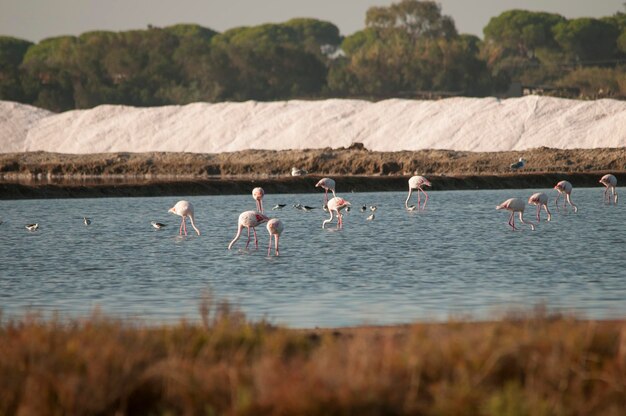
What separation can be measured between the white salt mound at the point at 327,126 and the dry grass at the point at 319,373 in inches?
2036

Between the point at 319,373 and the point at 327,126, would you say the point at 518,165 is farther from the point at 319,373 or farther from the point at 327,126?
the point at 319,373

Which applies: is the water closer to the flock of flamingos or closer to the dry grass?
the flock of flamingos

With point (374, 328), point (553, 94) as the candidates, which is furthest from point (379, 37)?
point (374, 328)

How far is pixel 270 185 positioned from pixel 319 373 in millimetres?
38232

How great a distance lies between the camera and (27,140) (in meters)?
80.2

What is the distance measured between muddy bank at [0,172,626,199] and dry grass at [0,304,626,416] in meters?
33.8

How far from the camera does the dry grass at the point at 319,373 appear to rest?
758cm

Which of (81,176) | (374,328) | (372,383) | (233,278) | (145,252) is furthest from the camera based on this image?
(81,176)

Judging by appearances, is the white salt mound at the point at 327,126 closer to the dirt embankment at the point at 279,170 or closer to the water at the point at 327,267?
the dirt embankment at the point at 279,170

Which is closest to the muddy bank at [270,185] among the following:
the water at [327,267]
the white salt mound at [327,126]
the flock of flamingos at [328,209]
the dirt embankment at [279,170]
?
the dirt embankment at [279,170]

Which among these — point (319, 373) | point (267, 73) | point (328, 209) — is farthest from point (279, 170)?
point (267, 73)

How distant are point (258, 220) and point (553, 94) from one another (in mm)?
72719

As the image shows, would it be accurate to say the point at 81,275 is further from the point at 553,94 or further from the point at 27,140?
the point at 553,94

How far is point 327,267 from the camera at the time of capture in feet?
63.6
